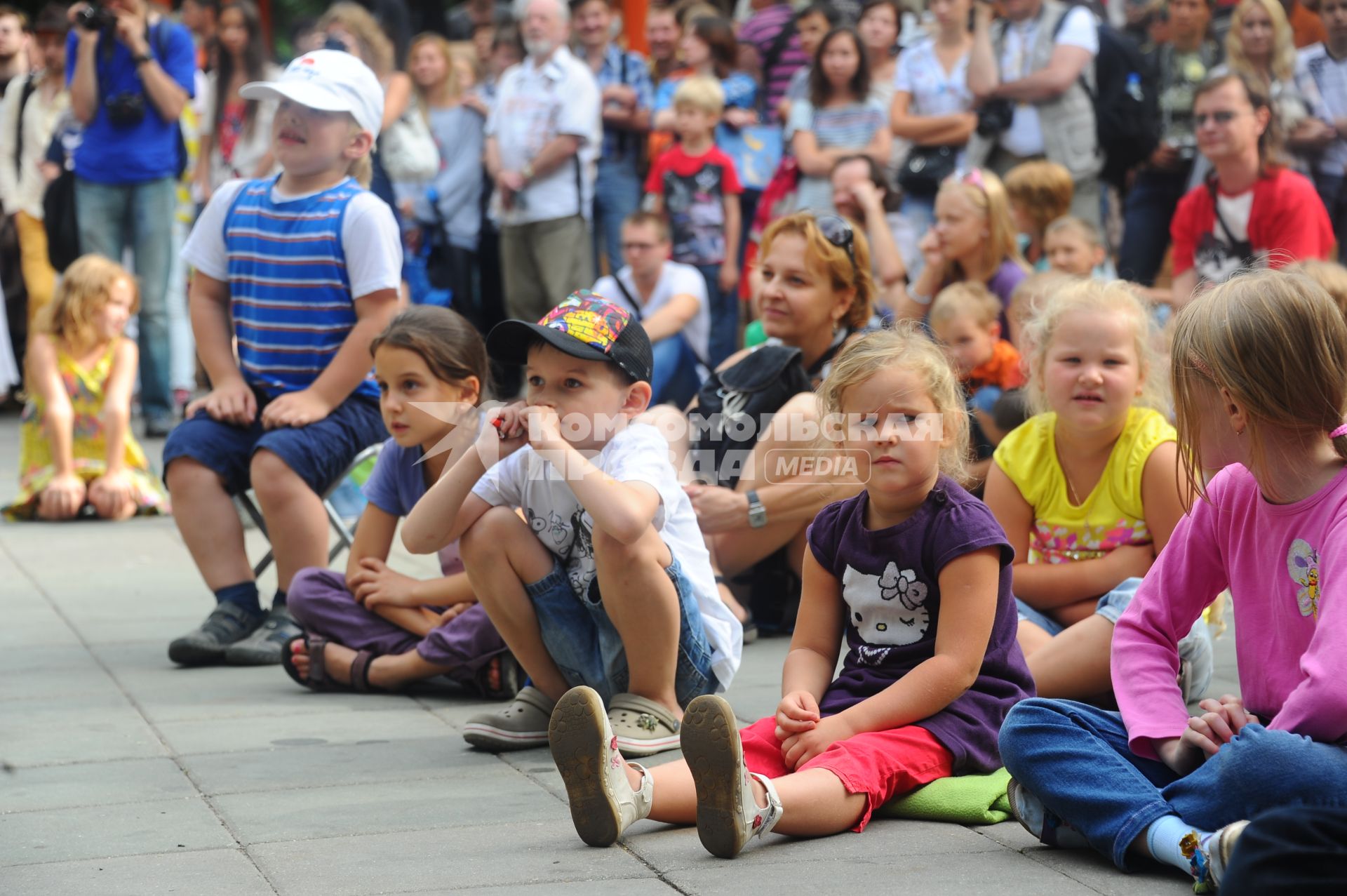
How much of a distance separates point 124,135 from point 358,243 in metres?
4.54

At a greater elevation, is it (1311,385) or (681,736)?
(1311,385)

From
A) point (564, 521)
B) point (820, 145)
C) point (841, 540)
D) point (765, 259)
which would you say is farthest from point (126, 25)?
point (841, 540)

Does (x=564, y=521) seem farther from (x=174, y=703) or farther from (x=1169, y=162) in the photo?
(x=1169, y=162)

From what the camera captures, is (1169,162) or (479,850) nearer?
(479,850)

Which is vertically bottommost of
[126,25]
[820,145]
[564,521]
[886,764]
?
[886,764]

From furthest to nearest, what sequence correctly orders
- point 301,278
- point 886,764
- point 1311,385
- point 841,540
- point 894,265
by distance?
point 894,265, point 301,278, point 841,540, point 886,764, point 1311,385

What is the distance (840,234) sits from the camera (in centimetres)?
486

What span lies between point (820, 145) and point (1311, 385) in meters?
5.87

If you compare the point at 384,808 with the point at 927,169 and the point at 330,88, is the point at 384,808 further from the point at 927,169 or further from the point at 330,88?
the point at 927,169

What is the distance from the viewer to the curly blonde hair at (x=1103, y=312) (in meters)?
3.82

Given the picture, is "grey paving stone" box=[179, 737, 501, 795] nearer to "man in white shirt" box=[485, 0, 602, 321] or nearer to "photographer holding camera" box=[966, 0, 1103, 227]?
"photographer holding camera" box=[966, 0, 1103, 227]

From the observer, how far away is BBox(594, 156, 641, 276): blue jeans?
9523 mm

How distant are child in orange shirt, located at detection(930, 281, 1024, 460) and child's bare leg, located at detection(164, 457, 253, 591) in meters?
2.44

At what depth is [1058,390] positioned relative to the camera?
3.81 m
